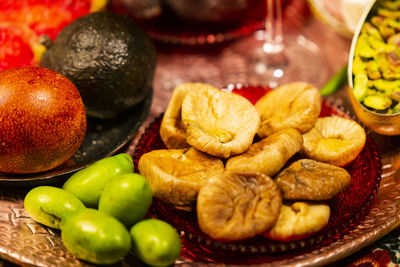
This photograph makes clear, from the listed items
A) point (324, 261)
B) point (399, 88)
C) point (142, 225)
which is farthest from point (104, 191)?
point (399, 88)

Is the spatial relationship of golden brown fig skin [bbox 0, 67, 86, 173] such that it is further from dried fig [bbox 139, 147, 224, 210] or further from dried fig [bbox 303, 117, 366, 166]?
dried fig [bbox 303, 117, 366, 166]

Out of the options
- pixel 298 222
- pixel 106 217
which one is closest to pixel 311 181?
pixel 298 222

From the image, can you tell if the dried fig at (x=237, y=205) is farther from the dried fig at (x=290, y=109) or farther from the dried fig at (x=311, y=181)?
the dried fig at (x=290, y=109)

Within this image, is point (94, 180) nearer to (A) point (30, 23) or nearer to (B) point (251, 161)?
(B) point (251, 161)

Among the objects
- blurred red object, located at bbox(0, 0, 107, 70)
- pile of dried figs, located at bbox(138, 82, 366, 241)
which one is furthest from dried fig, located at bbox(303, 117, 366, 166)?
blurred red object, located at bbox(0, 0, 107, 70)

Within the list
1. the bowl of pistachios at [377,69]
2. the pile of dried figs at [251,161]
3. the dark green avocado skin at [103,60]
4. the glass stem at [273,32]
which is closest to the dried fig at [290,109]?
the pile of dried figs at [251,161]
